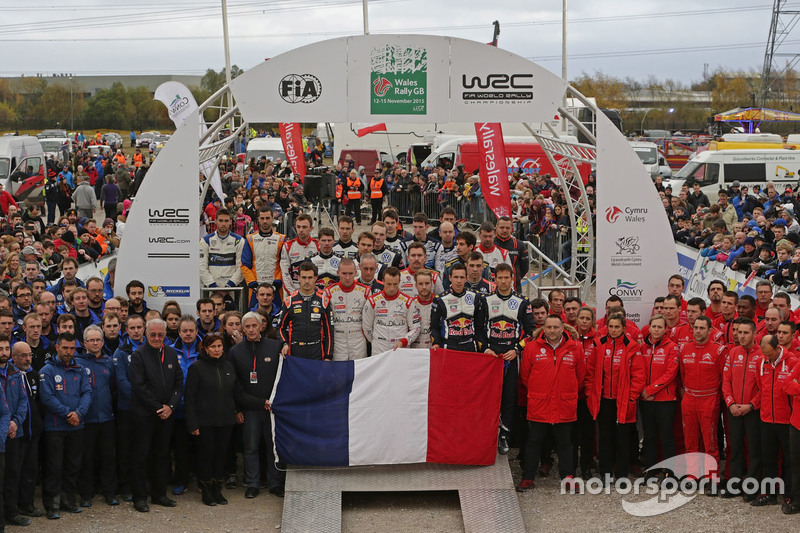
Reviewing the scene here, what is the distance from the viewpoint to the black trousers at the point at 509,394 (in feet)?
32.3

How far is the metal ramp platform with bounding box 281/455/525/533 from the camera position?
27.8ft

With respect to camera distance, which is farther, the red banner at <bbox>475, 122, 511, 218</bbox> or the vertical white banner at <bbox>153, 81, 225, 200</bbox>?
the vertical white banner at <bbox>153, 81, 225, 200</bbox>

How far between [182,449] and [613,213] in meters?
5.71

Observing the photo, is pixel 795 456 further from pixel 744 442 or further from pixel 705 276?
pixel 705 276

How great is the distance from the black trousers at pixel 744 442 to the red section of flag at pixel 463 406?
2272mm

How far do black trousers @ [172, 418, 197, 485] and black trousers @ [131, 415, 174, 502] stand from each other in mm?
180

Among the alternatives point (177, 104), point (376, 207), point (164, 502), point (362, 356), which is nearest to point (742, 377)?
point (362, 356)

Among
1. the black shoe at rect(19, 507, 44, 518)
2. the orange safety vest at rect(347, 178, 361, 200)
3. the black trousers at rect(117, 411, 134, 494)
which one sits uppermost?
the orange safety vest at rect(347, 178, 361, 200)

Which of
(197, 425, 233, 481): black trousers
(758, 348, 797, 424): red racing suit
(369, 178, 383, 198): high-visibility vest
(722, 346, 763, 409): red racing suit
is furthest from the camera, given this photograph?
(369, 178, 383, 198): high-visibility vest

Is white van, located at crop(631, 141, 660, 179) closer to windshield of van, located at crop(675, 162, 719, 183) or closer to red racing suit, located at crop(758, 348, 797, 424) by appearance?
windshield of van, located at crop(675, 162, 719, 183)

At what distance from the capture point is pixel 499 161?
15539 millimetres

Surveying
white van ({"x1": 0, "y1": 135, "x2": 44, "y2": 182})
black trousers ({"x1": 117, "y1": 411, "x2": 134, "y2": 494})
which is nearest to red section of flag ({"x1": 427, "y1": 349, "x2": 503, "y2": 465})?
black trousers ({"x1": 117, "y1": 411, "x2": 134, "y2": 494})

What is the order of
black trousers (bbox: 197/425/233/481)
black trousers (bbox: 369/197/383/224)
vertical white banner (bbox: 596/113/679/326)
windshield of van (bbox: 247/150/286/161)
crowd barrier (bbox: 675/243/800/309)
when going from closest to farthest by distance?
black trousers (bbox: 197/425/233/481), vertical white banner (bbox: 596/113/679/326), crowd barrier (bbox: 675/243/800/309), black trousers (bbox: 369/197/383/224), windshield of van (bbox: 247/150/286/161)

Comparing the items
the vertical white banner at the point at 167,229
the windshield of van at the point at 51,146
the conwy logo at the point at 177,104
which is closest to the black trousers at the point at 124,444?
the vertical white banner at the point at 167,229
